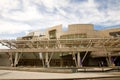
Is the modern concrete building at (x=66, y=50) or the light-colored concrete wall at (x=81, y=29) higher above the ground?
the light-colored concrete wall at (x=81, y=29)

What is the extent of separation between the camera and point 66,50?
1671 inches

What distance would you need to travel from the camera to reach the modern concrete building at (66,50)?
43.1 meters

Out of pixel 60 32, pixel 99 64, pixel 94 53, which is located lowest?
pixel 99 64

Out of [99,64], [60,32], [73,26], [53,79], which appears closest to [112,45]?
[99,64]

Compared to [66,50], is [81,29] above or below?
above

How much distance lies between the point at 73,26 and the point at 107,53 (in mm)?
13192

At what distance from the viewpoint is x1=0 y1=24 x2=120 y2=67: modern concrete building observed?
43.1m

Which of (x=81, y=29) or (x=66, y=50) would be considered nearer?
(x=66, y=50)

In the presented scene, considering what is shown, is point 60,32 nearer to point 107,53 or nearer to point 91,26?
point 91,26

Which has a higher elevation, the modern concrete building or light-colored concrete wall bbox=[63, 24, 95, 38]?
light-colored concrete wall bbox=[63, 24, 95, 38]

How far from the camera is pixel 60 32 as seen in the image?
53406 millimetres

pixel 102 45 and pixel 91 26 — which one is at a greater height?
pixel 91 26

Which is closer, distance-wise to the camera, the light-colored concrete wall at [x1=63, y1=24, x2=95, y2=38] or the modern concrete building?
the modern concrete building

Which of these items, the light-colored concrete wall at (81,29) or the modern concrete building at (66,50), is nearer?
the modern concrete building at (66,50)
